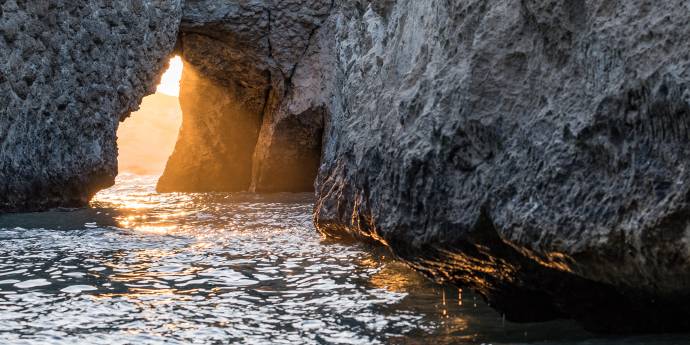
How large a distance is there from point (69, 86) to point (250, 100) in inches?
228

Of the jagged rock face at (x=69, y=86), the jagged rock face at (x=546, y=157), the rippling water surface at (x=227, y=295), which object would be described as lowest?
the rippling water surface at (x=227, y=295)

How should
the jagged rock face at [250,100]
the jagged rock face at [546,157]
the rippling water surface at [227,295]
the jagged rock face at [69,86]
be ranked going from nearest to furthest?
the jagged rock face at [546,157] → the rippling water surface at [227,295] → the jagged rock face at [69,86] → the jagged rock face at [250,100]

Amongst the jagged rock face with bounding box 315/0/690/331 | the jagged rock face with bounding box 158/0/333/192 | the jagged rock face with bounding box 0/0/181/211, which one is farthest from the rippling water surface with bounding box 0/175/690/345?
the jagged rock face with bounding box 158/0/333/192

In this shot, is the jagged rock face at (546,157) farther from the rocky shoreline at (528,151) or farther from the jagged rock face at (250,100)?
the jagged rock face at (250,100)

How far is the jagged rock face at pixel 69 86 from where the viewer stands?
7516 millimetres

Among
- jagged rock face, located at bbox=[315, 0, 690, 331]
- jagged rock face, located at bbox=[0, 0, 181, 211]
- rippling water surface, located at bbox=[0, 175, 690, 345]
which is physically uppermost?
jagged rock face, located at bbox=[0, 0, 181, 211]

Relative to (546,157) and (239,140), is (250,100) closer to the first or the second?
(239,140)

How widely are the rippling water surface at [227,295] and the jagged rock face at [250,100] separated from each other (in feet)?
21.5

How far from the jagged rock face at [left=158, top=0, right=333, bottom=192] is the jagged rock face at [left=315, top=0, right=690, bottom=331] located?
9.03 metres

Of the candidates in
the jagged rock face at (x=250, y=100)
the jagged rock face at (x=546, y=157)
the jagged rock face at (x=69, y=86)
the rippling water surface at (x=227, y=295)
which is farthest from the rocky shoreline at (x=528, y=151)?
the jagged rock face at (x=250, y=100)

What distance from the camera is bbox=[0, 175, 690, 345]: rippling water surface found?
280 centimetres

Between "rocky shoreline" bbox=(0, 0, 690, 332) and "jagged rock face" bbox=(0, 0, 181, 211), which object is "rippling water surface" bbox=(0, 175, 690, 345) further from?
"jagged rock face" bbox=(0, 0, 181, 211)

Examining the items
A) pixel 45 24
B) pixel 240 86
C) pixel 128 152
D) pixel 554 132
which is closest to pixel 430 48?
pixel 554 132

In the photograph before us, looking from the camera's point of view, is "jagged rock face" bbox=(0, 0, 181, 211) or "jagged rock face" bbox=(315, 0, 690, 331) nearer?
"jagged rock face" bbox=(315, 0, 690, 331)
